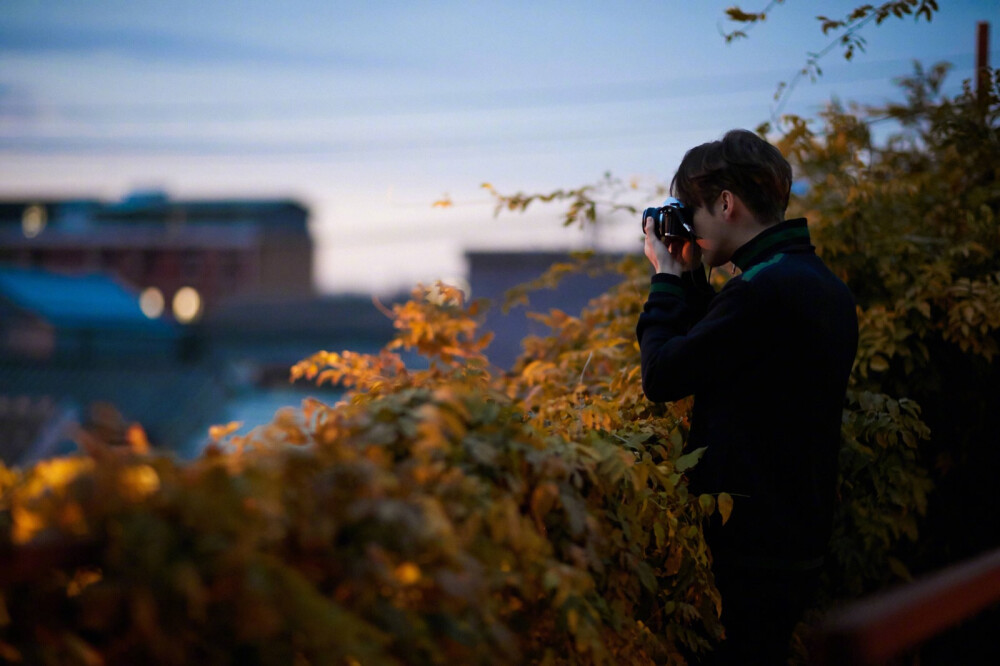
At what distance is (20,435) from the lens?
74.5ft

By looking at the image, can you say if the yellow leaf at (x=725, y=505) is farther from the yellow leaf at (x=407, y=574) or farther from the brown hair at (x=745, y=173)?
the yellow leaf at (x=407, y=574)

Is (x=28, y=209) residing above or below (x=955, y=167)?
above

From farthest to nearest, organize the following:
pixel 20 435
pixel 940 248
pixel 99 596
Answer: pixel 20 435, pixel 940 248, pixel 99 596

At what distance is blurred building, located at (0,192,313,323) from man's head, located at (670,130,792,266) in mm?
43768

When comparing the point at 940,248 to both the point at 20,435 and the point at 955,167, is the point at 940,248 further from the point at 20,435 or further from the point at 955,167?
the point at 20,435

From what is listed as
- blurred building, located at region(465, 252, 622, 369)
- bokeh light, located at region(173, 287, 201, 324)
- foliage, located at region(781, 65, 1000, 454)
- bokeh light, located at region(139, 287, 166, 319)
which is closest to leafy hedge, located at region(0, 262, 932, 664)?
foliage, located at region(781, 65, 1000, 454)

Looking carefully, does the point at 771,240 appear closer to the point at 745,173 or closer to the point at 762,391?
the point at 745,173

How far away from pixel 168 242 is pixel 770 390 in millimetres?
47705

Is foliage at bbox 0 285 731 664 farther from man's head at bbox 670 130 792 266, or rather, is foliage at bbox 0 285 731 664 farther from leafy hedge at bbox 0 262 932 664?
man's head at bbox 670 130 792 266

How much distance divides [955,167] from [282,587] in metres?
4.10

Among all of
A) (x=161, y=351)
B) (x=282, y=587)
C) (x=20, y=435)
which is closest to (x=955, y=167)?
(x=282, y=587)

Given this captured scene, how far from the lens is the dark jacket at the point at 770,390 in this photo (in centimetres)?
181

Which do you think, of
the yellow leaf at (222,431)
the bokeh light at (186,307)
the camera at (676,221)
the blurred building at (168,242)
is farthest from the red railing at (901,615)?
the blurred building at (168,242)

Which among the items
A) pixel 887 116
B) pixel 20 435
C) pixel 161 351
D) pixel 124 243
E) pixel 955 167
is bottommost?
pixel 20 435
